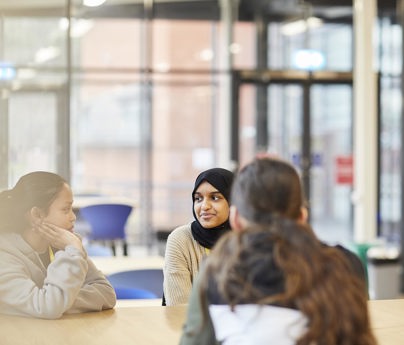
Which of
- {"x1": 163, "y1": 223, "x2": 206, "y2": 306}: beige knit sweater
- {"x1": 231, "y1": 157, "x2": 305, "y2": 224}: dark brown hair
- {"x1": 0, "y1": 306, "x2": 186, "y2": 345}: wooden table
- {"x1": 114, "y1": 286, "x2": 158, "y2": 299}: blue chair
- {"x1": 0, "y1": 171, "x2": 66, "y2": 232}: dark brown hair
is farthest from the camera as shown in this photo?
{"x1": 114, "y1": 286, "x2": 158, "y2": 299}: blue chair

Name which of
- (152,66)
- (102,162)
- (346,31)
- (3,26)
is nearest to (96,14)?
(152,66)

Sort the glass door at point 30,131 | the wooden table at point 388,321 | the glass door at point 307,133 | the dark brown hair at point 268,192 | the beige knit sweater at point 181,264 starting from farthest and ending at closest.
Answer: the glass door at point 307,133 < the glass door at point 30,131 < the beige knit sweater at point 181,264 < the wooden table at point 388,321 < the dark brown hair at point 268,192

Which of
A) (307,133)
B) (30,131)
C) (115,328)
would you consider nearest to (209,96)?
(307,133)

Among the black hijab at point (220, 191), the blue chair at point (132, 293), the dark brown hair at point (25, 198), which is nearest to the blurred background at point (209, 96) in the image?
the blue chair at point (132, 293)

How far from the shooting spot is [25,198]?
293cm

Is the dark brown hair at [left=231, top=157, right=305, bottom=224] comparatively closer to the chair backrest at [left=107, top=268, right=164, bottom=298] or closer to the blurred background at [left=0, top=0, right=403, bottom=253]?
the chair backrest at [left=107, top=268, right=164, bottom=298]

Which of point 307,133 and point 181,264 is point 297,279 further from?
point 307,133

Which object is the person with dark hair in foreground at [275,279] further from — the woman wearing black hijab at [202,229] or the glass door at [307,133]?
the glass door at [307,133]

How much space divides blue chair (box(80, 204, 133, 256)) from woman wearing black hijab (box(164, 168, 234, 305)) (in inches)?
189

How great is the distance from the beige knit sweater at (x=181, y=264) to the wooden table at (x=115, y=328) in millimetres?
378

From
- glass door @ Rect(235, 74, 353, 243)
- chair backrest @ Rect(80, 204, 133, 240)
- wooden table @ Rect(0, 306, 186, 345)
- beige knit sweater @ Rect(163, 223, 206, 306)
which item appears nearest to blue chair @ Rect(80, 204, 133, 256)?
chair backrest @ Rect(80, 204, 133, 240)

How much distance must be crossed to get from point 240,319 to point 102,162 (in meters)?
9.96

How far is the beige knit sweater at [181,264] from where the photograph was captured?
3.42 metres

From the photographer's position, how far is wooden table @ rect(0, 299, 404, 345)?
99.1 inches
